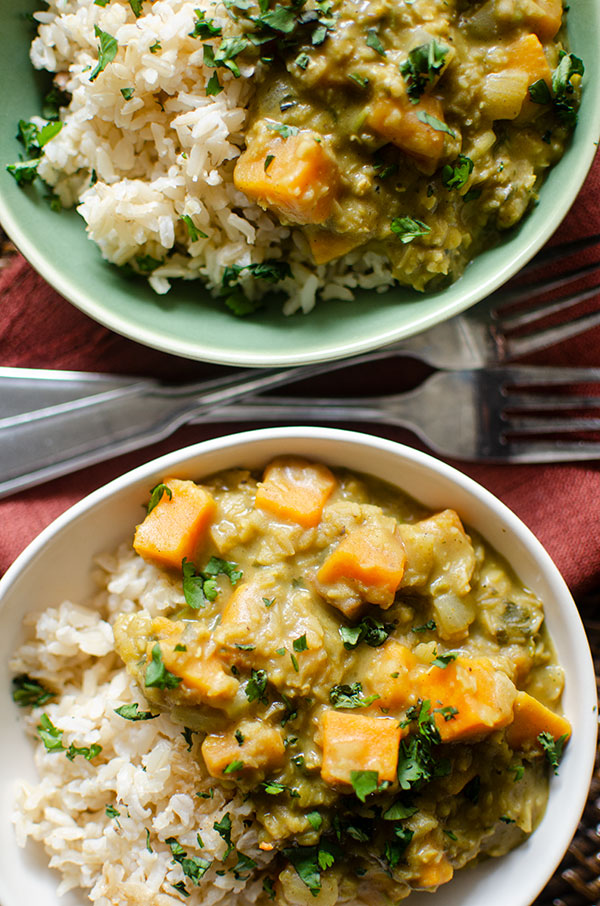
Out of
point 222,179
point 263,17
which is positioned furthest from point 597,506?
point 263,17

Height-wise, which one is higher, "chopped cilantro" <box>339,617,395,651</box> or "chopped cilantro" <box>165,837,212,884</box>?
"chopped cilantro" <box>339,617,395,651</box>

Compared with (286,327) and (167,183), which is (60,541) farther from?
(167,183)

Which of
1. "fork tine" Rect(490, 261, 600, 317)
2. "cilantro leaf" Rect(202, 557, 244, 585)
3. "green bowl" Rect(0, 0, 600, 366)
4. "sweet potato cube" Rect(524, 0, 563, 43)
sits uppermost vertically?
"sweet potato cube" Rect(524, 0, 563, 43)

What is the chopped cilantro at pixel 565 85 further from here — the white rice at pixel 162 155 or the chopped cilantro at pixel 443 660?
the chopped cilantro at pixel 443 660

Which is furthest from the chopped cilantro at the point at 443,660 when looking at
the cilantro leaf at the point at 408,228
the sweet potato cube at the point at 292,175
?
the sweet potato cube at the point at 292,175

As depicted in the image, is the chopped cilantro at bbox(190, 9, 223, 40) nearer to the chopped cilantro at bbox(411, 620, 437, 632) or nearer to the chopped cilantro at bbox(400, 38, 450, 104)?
the chopped cilantro at bbox(400, 38, 450, 104)

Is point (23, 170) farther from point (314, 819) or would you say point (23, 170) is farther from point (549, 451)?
point (314, 819)

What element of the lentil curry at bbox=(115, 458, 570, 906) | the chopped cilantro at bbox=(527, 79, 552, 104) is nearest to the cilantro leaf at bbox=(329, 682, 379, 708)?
the lentil curry at bbox=(115, 458, 570, 906)
